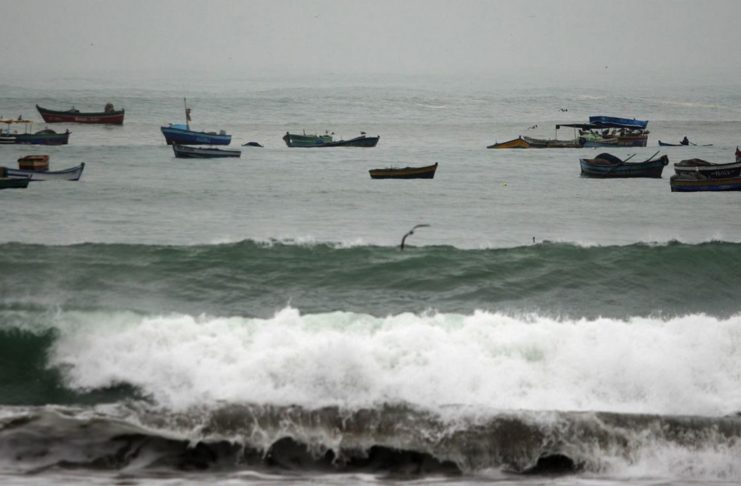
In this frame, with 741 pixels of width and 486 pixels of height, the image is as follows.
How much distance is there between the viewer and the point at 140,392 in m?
12.6

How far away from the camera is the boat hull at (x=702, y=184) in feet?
127

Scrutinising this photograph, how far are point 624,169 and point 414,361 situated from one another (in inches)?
1552

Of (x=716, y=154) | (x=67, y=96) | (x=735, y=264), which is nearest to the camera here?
(x=735, y=264)

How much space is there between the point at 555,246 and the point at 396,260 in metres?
4.03

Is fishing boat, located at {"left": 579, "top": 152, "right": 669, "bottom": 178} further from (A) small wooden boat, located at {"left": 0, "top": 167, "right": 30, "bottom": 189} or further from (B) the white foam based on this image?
(B) the white foam

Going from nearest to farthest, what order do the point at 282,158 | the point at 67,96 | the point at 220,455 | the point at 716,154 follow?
the point at 220,455 → the point at 282,158 → the point at 716,154 → the point at 67,96

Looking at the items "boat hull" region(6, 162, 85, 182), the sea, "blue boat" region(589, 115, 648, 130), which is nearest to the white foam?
the sea

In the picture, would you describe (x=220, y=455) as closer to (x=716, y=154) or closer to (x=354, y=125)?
(x=716, y=154)

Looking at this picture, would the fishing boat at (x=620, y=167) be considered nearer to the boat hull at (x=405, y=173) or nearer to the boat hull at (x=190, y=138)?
the boat hull at (x=405, y=173)

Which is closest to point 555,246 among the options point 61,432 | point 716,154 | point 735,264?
point 735,264

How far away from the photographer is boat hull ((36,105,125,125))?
8000 cm

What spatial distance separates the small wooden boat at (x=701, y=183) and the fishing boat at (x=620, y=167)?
470 cm

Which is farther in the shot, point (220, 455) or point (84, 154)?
point (84, 154)

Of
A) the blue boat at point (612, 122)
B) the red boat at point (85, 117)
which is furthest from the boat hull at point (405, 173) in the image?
the red boat at point (85, 117)
